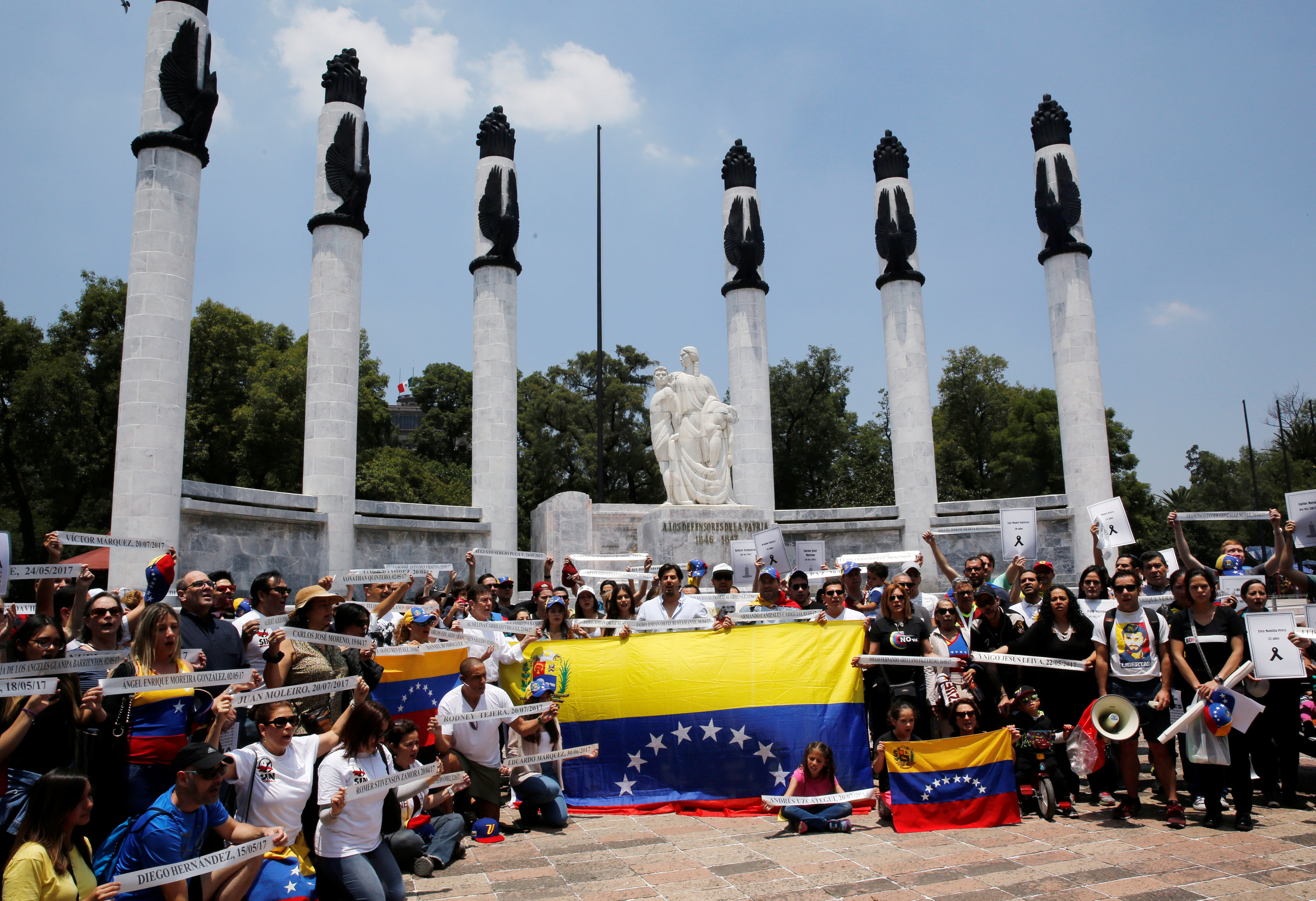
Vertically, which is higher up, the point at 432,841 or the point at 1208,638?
the point at 1208,638

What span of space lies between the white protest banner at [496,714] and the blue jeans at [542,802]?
464 millimetres

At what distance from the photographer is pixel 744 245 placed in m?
24.1

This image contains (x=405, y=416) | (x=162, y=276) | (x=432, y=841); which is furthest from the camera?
(x=405, y=416)

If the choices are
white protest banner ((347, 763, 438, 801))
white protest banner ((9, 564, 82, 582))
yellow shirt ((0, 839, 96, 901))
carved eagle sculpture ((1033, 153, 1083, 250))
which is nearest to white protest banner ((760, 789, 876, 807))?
white protest banner ((347, 763, 438, 801))

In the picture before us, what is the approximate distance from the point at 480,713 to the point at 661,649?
5.65ft

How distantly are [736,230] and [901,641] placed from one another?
18.8 metres

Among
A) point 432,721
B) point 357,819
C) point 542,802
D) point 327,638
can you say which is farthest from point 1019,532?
point 357,819

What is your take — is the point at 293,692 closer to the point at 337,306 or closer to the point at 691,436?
the point at 691,436

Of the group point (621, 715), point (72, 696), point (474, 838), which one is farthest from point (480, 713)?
point (72, 696)

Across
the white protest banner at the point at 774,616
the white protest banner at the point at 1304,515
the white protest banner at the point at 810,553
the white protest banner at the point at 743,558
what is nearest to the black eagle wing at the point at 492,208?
the white protest banner at the point at 810,553

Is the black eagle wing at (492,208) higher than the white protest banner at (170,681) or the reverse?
higher

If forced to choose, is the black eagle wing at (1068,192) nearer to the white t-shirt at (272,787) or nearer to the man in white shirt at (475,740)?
the man in white shirt at (475,740)

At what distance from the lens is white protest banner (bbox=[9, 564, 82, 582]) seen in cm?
562

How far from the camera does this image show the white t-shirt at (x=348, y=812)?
16.1 feet
